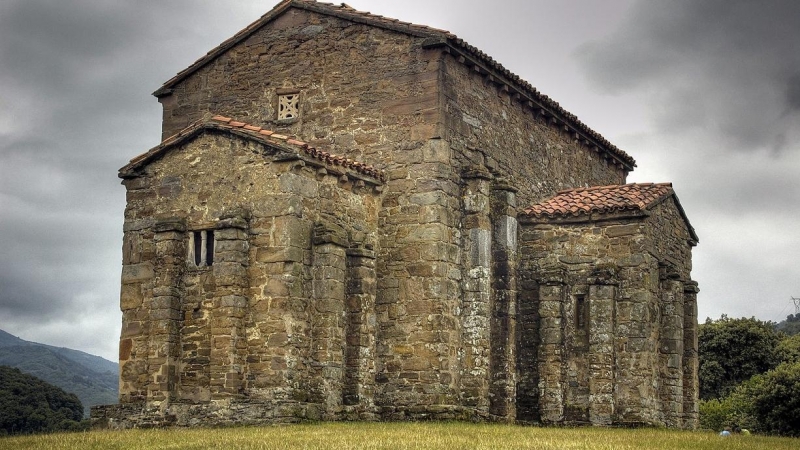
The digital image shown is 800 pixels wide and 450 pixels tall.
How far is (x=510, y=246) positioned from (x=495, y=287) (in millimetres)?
1029

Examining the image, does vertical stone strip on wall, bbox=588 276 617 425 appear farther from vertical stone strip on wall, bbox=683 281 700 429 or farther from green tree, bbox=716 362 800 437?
green tree, bbox=716 362 800 437

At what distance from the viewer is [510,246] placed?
24.2 metres

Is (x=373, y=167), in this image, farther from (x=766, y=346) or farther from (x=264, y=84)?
(x=766, y=346)

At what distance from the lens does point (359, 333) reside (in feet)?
70.8

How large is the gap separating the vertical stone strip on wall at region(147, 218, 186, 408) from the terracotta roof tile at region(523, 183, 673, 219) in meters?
8.83

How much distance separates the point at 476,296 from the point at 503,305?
1.04 m

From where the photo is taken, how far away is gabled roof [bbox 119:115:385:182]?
67.9 feet

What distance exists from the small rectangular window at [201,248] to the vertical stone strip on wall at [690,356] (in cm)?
1355

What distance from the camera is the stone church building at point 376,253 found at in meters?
20.4

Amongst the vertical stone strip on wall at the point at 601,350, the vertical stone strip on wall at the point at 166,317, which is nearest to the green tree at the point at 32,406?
the vertical stone strip on wall at the point at 166,317

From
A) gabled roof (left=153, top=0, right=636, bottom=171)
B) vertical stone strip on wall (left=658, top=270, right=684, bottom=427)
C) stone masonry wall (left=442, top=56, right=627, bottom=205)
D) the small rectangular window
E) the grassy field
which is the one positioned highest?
gabled roof (left=153, top=0, right=636, bottom=171)

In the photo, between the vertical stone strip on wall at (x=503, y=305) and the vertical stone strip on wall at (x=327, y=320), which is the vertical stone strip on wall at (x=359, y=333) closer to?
the vertical stone strip on wall at (x=327, y=320)

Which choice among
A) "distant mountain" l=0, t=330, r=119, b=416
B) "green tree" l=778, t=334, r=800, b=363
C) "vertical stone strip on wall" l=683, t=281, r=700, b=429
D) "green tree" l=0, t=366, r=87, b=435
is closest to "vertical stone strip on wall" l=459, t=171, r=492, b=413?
"vertical stone strip on wall" l=683, t=281, r=700, b=429

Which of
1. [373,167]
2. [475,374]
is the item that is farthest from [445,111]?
[475,374]
